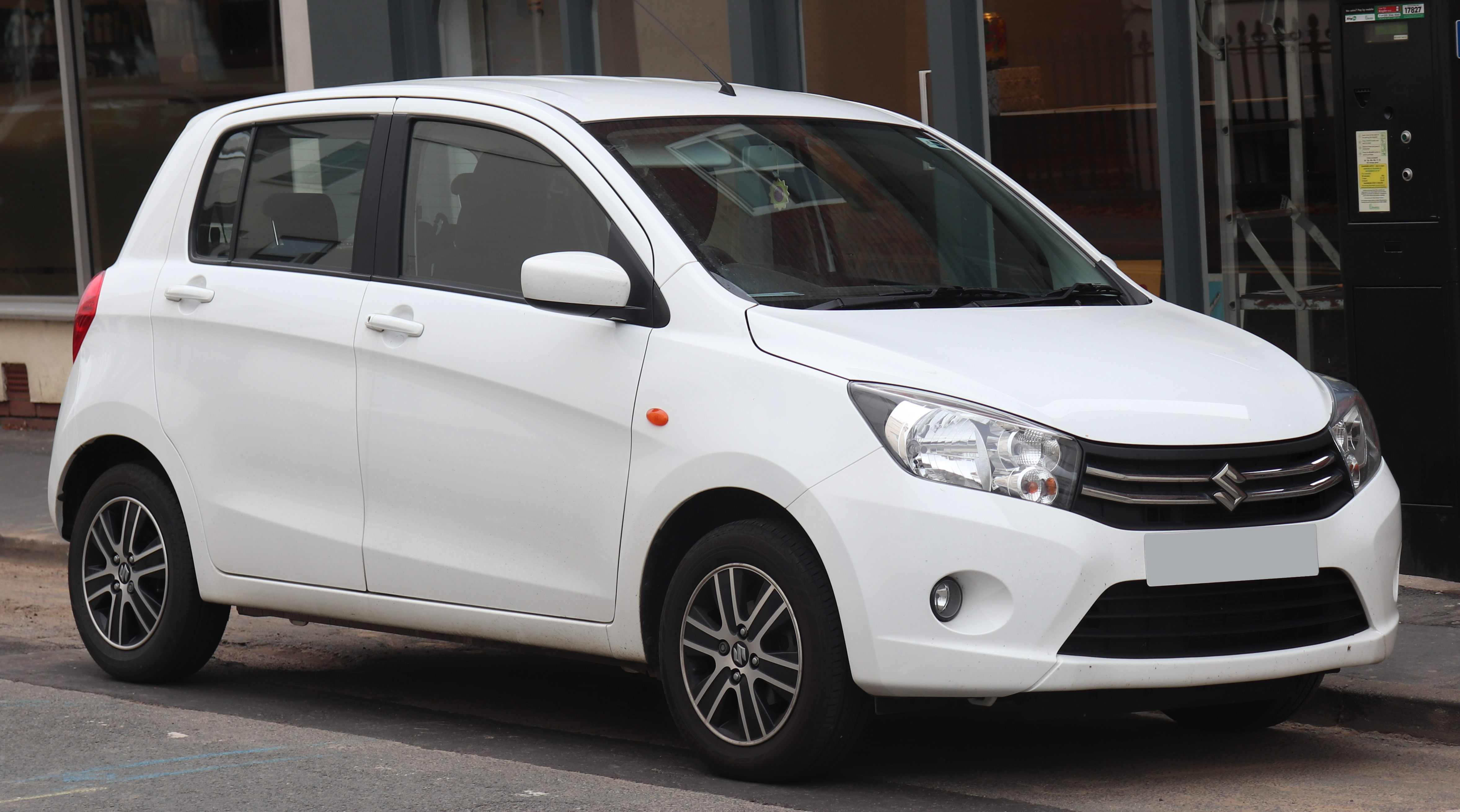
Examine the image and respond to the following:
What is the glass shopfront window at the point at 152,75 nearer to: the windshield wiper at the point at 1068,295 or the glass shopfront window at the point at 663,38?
the glass shopfront window at the point at 663,38

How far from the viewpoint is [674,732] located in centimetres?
573

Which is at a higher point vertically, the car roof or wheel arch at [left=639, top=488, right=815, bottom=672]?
the car roof

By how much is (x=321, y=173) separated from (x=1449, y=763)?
12.7 feet

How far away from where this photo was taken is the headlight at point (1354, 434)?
16.1 feet

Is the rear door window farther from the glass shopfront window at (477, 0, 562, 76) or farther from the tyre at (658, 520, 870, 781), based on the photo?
the glass shopfront window at (477, 0, 562, 76)

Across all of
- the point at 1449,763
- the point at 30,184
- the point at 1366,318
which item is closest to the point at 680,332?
the point at 1449,763

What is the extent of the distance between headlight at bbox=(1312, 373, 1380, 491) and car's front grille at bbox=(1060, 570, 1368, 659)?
1.05ft

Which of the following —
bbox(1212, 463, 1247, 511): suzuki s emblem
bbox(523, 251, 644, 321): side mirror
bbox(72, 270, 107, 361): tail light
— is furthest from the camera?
bbox(72, 270, 107, 361): tail light

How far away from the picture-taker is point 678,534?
5039 millimetres

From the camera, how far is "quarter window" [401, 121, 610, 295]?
5.39 meters

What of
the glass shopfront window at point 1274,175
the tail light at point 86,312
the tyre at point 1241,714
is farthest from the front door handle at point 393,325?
the glass shopfront window at point 1274,175

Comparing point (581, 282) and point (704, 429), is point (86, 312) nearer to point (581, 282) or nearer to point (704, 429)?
point (581, 282)

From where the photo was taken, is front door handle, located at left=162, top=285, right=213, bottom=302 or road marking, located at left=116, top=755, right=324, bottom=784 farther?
front door handle, located at left=162, top=285, right=213, bottom=302

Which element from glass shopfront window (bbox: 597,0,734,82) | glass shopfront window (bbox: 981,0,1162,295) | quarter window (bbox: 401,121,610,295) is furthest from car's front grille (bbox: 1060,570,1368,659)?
glass shopfront window (bbox: 597,0,734,82)
